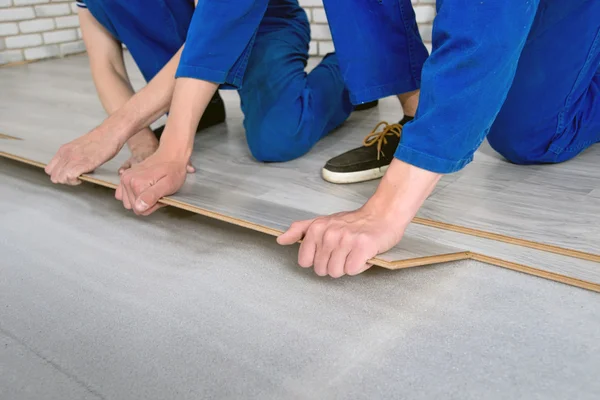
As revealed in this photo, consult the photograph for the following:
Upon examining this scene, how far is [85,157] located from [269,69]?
1.68 feet

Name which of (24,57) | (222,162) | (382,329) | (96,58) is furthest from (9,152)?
(24,57)

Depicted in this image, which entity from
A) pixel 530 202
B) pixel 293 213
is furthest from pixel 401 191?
pixel 530 202

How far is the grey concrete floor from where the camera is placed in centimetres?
71

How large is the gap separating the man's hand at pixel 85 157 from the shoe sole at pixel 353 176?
509 millimetres

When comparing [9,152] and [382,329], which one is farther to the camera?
[9,152]

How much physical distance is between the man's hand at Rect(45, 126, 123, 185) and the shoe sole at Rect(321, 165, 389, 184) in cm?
51

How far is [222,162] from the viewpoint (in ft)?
5.02

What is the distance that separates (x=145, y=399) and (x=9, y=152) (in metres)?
1.18

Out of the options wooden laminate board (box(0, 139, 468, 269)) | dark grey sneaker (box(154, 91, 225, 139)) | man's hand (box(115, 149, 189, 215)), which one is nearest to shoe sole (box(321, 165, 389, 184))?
wooden laminate board (box(0, 139, 468, 269))

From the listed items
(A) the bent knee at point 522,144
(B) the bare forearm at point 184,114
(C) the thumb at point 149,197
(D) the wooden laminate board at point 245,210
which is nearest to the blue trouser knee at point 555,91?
(A) the bent knee at point 522,144

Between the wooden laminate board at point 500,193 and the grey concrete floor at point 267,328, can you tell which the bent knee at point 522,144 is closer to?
the wooden laminate board at point 500,193

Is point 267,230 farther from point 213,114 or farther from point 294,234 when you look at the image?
point 213,114

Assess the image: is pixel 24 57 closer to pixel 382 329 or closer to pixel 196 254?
pixel 196 254

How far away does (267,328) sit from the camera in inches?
32.6
